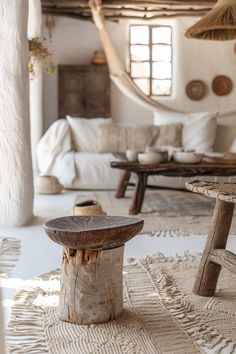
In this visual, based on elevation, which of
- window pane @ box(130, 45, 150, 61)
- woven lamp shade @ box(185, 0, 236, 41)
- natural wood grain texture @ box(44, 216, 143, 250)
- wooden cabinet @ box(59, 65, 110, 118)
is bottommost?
natural wood grain texture @ box(44, 216, 143, 250)

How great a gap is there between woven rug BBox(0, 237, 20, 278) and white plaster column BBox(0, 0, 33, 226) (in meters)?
0.38

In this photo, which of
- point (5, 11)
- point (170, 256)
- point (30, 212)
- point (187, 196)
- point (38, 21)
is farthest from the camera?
point (187, 196)

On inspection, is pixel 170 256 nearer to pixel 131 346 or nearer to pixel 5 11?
pixel 131 346

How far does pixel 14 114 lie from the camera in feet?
12.8

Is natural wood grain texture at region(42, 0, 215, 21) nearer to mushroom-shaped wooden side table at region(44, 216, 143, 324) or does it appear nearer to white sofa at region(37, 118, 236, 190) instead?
white sofa at region(37, 118, 236, 190)

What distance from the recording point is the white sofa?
19.2ft

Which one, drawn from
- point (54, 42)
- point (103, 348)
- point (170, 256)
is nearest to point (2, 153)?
point (170, 256)

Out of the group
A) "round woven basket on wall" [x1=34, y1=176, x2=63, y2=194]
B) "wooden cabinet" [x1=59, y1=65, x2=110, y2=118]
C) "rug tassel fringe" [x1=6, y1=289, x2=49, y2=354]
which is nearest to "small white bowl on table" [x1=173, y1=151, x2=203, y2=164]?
"round woven basket on wall" [x1=34, y1=176, x2=63, y2=194]

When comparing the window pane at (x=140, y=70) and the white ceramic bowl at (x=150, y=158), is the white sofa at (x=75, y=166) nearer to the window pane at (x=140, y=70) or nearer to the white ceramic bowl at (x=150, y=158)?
the white ceramic bowl at (x=150, y=158)

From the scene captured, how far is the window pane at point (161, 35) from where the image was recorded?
7.67 meters

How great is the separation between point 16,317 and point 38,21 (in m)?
3.48

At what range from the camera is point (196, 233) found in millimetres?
3871

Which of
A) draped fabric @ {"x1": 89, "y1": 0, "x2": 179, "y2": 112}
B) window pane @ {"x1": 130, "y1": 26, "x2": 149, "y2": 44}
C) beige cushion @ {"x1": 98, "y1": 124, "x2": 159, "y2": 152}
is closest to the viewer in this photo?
beige cushion @ {"x1": 98, "y1": 124, "x2": 159, "y2": 152}

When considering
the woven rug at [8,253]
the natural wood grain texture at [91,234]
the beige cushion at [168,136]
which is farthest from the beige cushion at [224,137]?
the natural wood grain texture at [91,234]
